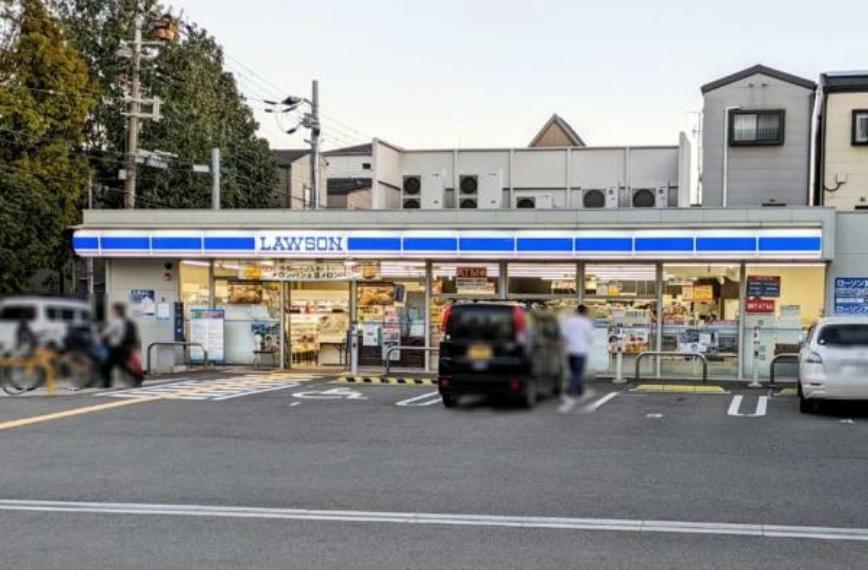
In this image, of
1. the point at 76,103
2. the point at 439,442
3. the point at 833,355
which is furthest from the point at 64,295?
the point at 439,442

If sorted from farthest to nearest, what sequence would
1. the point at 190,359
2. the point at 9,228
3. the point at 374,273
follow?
the point at 374,273 < the point at 190,359 < the point at 9,228

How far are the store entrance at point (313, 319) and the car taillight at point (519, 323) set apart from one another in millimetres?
2626

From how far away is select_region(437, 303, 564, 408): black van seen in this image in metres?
2.21

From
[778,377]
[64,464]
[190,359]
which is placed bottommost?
[64,464]

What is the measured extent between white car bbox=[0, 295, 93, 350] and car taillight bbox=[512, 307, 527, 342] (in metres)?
0.92

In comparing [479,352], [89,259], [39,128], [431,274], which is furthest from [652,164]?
[479,352]

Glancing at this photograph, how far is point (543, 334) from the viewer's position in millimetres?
2301

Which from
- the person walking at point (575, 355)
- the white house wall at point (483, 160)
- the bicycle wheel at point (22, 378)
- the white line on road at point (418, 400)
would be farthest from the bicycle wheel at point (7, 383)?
the white line on road at point (418, 400)

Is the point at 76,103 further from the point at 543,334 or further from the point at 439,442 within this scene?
the point at 439,442

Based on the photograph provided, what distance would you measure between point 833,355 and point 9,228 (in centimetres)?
304

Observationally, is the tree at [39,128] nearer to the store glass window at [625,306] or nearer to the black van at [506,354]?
the black van at [506,354]

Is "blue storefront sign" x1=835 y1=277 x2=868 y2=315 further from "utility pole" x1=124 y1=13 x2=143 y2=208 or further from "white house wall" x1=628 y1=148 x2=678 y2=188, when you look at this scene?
"utility pole" x1=124 y1=13 x2=143 y2=208

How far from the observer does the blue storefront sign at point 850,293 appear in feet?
103

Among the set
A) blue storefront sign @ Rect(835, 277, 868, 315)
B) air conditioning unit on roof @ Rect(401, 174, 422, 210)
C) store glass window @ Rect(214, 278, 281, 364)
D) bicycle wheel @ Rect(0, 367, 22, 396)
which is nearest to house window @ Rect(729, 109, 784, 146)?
blue storefront sign @ Rect(835, 277, 868, 315)
